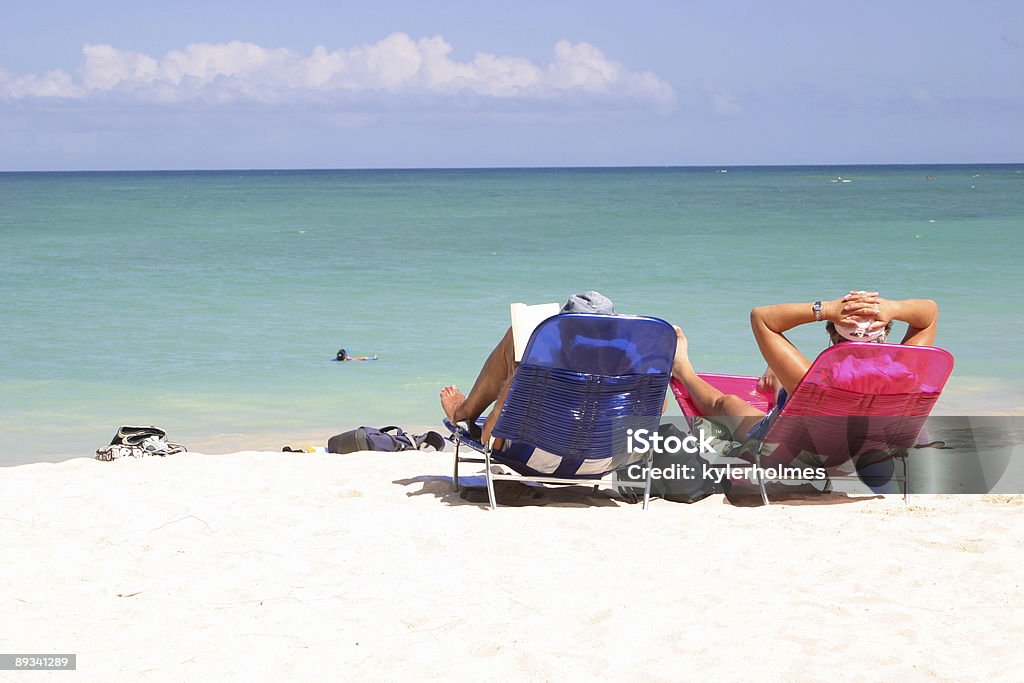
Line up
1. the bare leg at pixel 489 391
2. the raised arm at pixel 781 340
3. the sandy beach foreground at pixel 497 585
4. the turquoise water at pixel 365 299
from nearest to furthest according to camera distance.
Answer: the sandy beach foreground at pixel 497 585, the raised arm at pixel 781 340, the bare leg at pixel 489 391, the turquoise water at pixel 365 299

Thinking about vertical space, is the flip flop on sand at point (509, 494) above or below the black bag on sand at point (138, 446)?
above

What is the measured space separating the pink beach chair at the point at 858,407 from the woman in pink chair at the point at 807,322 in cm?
11

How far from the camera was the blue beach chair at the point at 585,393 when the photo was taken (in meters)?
4.47

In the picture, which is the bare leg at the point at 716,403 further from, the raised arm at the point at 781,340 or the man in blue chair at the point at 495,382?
the man in blue chair at the point at 495,382

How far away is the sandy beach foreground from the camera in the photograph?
3137mm

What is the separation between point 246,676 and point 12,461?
205 inches

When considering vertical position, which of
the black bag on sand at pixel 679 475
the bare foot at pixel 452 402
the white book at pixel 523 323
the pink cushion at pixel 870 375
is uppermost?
the white book at pixel 523 323

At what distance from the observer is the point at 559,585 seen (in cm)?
377

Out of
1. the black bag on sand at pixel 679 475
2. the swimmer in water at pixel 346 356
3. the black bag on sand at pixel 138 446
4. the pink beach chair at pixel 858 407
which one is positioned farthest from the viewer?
the swimmer in water at pixel 346 356

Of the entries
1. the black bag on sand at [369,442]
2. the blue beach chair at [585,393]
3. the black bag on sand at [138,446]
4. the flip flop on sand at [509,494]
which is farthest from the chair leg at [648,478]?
the black bag on sand at [138,446]

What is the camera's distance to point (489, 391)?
4.98m

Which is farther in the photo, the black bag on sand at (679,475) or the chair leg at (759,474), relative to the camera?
the black bag on sand at (679,475)

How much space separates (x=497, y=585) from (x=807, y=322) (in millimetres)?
1677

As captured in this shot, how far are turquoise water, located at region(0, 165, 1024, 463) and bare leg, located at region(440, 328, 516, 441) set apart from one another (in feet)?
10.3
